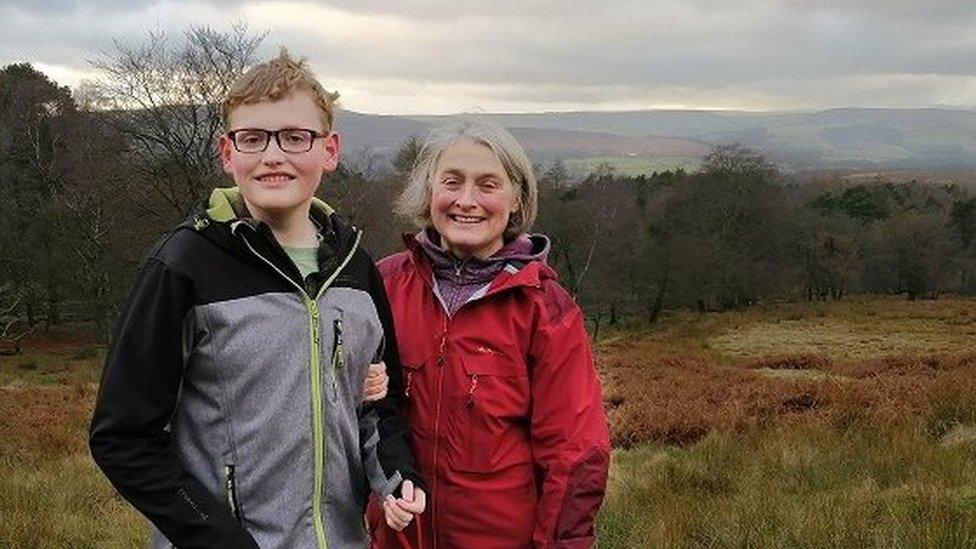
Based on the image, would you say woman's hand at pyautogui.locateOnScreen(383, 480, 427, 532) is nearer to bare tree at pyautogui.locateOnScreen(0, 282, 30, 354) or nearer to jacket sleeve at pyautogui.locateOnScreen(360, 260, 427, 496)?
jacket sleeve at pyautogui.locateOnScreen(360, 260, 427, 496)

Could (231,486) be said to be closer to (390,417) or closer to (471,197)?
(390,417)

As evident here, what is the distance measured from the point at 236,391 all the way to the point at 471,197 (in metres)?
0.87

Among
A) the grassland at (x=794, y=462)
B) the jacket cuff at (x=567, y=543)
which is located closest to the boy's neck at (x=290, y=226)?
the jacket cuff at (x=567, y=543)

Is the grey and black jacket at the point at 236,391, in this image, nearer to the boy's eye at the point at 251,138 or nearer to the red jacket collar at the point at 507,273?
the boy's eye at the point at 251,138

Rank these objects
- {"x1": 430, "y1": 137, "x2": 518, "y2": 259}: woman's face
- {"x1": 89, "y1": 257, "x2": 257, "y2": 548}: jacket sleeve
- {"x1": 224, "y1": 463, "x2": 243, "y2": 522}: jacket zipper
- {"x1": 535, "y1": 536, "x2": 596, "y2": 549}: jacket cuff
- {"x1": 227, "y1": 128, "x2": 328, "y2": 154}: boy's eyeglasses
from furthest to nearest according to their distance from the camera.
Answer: {"x1": 430, "y1": 137, "x2": 518, "y2": 259}: woman's face, {"x1": 535, "y1": 536, "x2": 596, "y2": 549}: jacket cuff, {"x1": 227, "y1": 128, "x2": 328, "y2": 154}: boy's eyeglasses, {"x1": 224, "y1": 463, "x2": 243, "y2": 522}: jacket zipper, {"x1": 89, "y1": 257, "x2": 257, "y2": 548}: jacket sleeve

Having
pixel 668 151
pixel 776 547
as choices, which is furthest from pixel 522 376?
pixel 668 151

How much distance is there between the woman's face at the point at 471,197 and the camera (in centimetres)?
241

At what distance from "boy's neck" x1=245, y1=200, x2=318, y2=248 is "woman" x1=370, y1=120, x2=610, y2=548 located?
1.57 feet

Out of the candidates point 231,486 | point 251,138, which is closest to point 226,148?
point 251,138

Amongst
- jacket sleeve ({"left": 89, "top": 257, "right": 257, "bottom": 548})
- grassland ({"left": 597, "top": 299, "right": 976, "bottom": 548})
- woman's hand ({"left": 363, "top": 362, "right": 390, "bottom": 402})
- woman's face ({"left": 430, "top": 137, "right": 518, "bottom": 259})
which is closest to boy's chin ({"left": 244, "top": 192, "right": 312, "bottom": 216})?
jacket sleeve ({"left": 89, "top": 257, "right": 257, "bottom": 548})

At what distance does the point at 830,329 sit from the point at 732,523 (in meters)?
28.4

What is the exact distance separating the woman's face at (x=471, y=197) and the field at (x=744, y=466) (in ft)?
7.52

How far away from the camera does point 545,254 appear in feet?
8.07

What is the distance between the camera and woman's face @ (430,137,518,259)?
2406mm
